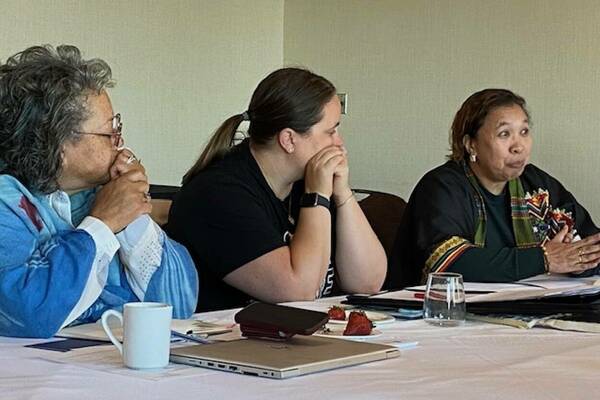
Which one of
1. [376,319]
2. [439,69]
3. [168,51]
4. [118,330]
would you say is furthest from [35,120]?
[439,69]

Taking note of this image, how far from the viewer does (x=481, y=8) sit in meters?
3.69

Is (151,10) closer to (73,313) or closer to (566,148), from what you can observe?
(566,148)

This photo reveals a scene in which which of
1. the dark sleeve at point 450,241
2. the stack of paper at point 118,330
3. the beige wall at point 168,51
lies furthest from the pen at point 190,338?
the beige wall at point 168,51

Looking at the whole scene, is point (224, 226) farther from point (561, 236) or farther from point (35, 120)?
point (561, 236)

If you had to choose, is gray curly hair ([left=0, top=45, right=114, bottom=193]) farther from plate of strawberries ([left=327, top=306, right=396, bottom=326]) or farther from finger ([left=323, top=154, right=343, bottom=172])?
finger ([left=323, top=154, right=343, bottom=172])

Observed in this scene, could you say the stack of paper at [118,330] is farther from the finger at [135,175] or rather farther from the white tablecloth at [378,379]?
the finger at [135,175]

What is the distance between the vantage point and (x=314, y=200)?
230 cm

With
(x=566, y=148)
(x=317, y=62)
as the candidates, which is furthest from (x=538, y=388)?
(x=317, y=62)

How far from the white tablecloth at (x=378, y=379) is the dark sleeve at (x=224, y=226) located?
650 millimetres

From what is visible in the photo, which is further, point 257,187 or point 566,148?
point 566,148

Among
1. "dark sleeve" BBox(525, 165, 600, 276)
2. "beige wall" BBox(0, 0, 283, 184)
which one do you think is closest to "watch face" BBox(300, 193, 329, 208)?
"dark sleeve" BBox(525, 165, 600, 276)

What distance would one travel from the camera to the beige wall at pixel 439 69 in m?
3.48

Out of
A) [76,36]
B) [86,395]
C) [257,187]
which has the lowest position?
[86,395]

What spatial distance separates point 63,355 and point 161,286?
0.53 metres
